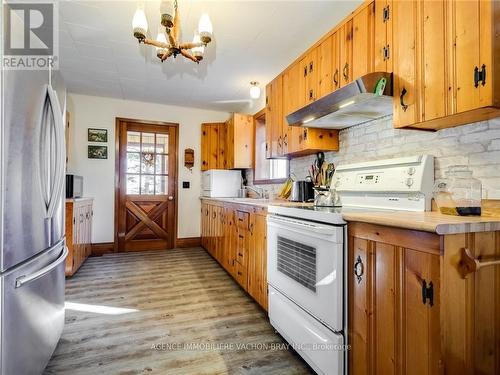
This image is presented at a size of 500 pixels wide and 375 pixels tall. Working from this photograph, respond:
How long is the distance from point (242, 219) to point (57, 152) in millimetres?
1642

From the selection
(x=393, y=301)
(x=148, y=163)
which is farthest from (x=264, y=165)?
(x=393, y=301)

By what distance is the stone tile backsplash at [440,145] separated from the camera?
1318mm

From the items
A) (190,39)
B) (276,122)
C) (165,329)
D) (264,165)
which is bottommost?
(165,329)

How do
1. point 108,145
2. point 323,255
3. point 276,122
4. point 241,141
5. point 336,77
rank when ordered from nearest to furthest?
point 323,255 < point 336,77 < point 276,122 < point 241,141 < point 108,145

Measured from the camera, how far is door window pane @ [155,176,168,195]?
15.1 feet

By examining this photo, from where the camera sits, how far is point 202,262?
3777 millimetres

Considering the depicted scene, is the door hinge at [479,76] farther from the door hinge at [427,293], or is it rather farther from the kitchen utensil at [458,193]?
the door hinge at [427,293]

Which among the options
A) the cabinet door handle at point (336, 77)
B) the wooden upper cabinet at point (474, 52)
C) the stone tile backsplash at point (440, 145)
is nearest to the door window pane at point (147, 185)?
the stone tile backsplash at point (440, 145)

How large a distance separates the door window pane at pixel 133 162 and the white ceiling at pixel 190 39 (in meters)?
0.95

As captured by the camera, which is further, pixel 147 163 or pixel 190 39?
pixel 147 163

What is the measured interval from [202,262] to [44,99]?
2875 mm

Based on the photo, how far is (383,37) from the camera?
62.1 inches

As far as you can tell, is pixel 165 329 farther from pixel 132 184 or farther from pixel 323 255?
pixel 132 184

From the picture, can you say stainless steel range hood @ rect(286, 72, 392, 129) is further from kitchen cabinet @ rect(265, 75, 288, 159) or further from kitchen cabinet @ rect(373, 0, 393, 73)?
kitchen cabinet @ rect(265, 75, 288, 159)
